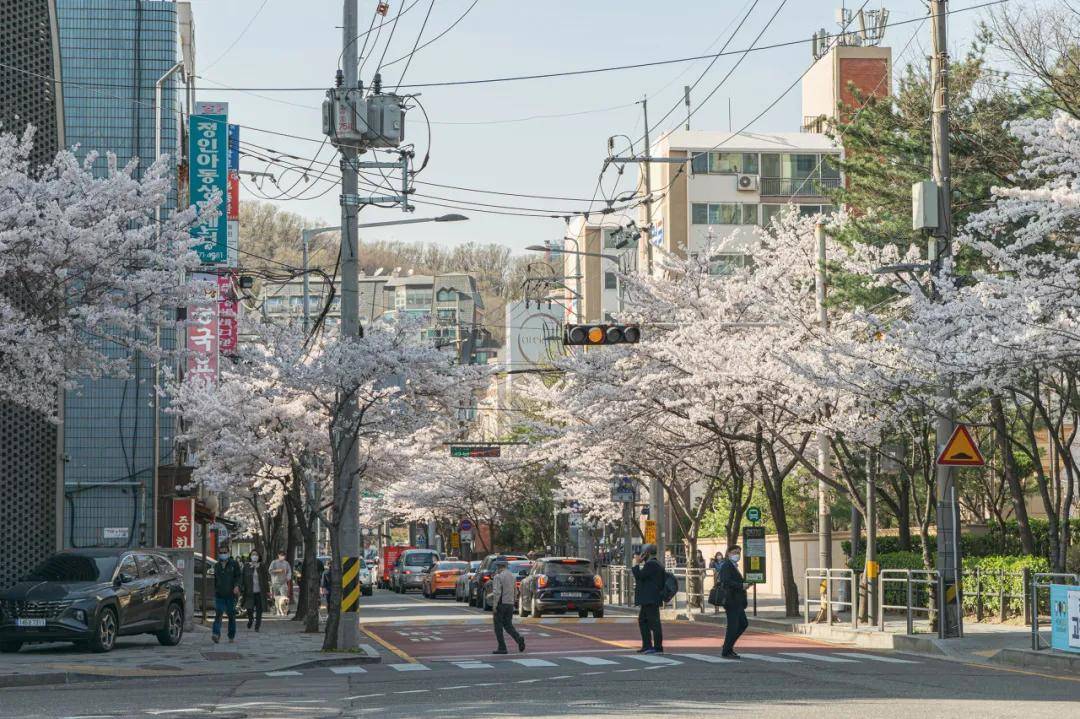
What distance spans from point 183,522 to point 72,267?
1697cm

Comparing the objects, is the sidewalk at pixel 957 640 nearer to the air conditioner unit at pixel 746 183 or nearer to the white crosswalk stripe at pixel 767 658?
the white crosswalk stripe at pixel 767 658

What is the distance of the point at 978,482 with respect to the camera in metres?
48.1

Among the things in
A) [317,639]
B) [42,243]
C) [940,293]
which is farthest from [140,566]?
[940,293]

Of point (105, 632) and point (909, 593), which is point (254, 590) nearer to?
point (105, 632)

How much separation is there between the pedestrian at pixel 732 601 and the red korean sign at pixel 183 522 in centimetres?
1903

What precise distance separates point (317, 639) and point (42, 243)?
1222cm

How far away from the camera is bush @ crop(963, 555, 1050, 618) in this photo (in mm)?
28172

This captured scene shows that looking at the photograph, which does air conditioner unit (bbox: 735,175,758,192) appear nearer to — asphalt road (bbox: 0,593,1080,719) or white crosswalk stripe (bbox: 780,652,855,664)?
asphalt road (bbox: 0,593,1080,719)

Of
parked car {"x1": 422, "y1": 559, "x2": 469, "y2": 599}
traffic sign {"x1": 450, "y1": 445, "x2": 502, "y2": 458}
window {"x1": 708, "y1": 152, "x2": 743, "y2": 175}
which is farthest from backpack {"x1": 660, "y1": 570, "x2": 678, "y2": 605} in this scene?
window {"x1": 708, "y1": 152, "x2": 743, "y2": 175}

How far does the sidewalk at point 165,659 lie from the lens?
2022 cm

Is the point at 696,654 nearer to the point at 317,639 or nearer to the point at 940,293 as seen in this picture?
the point at 940,293

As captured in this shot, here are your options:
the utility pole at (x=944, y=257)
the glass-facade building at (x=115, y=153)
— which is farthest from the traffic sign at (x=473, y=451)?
the utility pole at (x=944, y=257)

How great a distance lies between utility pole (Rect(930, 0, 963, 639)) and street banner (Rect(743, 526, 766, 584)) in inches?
359

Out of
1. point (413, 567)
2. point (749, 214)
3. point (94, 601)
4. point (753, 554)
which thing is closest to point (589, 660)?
point (94, 601)
